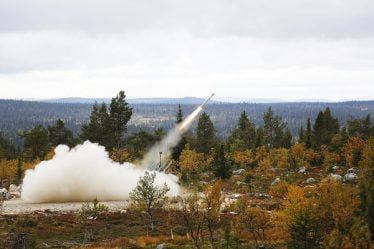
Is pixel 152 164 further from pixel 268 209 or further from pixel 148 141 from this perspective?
pixel 268 209

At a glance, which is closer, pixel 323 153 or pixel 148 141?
pixel 323 153

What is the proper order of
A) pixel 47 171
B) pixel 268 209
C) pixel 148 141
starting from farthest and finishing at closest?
pixel 148 141
pixel 47 171
pixel 268 209

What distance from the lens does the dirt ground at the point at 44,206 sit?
70438mm

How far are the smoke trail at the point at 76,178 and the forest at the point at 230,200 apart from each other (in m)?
9.13

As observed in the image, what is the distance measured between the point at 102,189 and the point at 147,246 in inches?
1306

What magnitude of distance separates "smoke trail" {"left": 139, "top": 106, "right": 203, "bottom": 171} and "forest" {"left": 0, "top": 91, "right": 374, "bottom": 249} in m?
2.45

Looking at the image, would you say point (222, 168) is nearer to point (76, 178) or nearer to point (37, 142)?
point (76, 178)

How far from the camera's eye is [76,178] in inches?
3068

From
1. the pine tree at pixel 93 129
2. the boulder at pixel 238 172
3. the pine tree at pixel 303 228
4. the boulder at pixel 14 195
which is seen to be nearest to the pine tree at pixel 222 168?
the boulder at pixel 238 172

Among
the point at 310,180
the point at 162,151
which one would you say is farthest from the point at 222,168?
the point at 162,151

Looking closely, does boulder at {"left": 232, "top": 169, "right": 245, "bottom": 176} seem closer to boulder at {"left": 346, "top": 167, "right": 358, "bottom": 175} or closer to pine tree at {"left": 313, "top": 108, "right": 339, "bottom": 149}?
pine tree at {"left": 313, "top": 108, "right": 339, "bottom": 149}

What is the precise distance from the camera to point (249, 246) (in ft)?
154

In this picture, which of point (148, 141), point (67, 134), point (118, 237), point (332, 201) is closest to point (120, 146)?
point (148, 141)

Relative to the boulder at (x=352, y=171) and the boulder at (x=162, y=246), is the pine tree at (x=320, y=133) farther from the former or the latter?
the boulder at (x=162, y=246)
